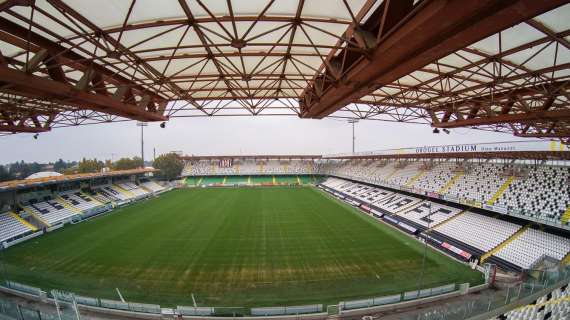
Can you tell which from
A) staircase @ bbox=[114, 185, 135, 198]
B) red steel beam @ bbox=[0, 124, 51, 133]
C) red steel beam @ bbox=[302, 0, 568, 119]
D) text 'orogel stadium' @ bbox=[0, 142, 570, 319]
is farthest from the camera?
staircase @ bbox=[114, 185, 135, 198]

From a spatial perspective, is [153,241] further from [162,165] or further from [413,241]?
[162,165]

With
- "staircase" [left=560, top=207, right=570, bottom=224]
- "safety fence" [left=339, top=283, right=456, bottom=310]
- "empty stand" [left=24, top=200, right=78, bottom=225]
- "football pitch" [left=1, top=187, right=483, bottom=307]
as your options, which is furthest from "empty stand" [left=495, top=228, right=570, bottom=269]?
"empty stand" [left=24, top=200, right=78, bottom=225]

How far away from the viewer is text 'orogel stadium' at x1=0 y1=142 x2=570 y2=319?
9.91 meters

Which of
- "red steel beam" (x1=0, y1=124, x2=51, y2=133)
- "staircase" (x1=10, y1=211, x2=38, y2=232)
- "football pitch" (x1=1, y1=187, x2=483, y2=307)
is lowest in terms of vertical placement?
"football pitch" (x1=1, y1=187, x2=483, y2=307)

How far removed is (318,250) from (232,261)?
5.63 meters


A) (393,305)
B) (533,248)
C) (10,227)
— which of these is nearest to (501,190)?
(533,248)

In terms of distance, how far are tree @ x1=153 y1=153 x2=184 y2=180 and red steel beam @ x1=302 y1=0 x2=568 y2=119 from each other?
51890 mm

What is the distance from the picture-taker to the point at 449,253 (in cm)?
1548

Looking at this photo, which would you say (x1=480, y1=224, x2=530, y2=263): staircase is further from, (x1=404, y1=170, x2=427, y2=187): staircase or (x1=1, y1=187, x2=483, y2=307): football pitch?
(x1=404, y1=170, x2=427, y2=187): staircase

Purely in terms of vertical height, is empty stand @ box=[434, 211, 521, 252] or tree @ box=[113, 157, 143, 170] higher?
tree @ box=[113, 157, 143, 170]

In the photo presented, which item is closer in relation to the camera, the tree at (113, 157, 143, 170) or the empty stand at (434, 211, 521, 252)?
the empty stand at (434, 211, 521, 252)

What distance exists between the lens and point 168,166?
49781 mm

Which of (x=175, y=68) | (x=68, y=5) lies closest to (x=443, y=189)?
(x=175, y=68)

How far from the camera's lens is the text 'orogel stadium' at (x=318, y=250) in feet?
→ 32.5
